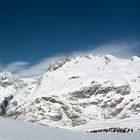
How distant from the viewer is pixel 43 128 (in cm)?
1259

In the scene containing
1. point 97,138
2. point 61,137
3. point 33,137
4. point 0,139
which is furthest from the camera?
point 97,138

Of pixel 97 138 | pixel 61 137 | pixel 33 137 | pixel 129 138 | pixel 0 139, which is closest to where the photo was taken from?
pixel 0 139

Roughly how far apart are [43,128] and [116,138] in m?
2.36

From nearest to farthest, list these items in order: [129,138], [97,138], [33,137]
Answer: [33,137] < [97,138] < [129,138]

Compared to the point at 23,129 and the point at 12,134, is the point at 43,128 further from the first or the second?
the point at 12,134

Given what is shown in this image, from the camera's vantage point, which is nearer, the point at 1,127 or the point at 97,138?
the point at 1,127

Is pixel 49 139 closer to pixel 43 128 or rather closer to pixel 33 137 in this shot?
pixel 33 137

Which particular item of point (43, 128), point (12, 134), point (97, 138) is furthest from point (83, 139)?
point (12, 134)

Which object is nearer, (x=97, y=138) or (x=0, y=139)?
(x=0, y=139)

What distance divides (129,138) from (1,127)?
14.9 ft

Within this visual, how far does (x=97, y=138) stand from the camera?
1226 cm

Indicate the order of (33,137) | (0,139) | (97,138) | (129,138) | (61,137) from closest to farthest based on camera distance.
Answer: (0,139), (33,137), (61,137), (97,138), (129,138)

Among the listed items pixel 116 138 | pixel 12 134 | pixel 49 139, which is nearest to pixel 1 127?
pixel 12 134

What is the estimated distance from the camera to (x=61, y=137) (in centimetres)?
1141
